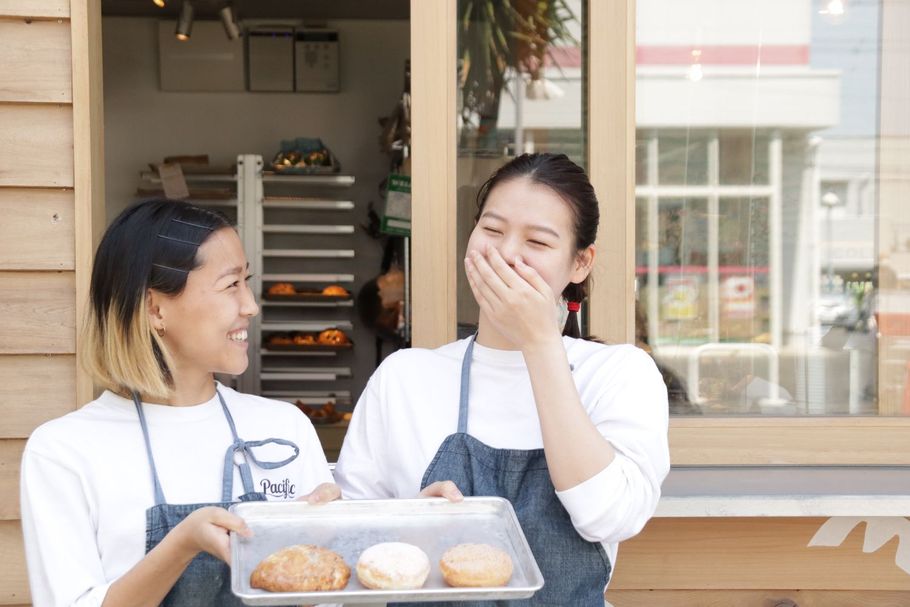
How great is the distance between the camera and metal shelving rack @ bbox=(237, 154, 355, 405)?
536 centimetres

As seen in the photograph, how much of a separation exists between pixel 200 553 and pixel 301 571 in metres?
0.36

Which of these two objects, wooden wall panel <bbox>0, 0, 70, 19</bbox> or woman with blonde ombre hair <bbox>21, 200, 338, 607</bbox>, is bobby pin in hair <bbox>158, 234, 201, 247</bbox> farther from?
wooden wall panel <bbox>0, 0, 70, 19</bbox>

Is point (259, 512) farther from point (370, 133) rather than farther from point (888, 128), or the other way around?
point (370, 133)

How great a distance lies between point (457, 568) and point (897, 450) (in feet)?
5.49

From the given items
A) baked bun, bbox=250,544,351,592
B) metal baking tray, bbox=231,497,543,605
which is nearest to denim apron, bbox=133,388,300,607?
metal baking tray, bbox=231,497,543,605

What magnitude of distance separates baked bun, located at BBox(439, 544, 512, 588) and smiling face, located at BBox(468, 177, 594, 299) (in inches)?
19.6

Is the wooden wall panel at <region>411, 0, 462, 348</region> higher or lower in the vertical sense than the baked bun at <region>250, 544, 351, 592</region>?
higher

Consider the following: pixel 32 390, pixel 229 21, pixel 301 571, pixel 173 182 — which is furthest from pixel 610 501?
pixel 229 21

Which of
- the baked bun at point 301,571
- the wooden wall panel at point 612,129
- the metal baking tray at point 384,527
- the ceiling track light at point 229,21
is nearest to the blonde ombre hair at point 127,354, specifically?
the metal baking tray at point 384,527

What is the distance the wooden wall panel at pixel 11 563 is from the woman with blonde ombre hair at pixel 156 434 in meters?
0.90

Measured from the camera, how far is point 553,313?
1.51 metres

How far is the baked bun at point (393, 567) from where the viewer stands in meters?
1.25

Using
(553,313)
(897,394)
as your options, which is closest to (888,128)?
(897,394)

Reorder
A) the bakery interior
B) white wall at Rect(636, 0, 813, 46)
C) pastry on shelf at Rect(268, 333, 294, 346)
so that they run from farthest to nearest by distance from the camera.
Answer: the bakery interior, pastry on shelf at Rect(268, 333, 294, 346), white wall at Rect(636, 0, 813, 46)
